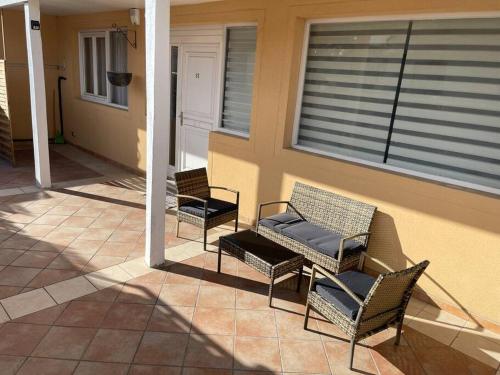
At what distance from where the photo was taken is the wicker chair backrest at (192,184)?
4793 mm

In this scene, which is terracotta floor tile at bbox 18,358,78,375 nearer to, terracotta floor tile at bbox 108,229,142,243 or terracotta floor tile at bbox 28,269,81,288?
terracotta floor tile at bbox 28,269,81,288

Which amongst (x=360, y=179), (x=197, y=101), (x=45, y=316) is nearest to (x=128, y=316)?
(x=45, y=316)

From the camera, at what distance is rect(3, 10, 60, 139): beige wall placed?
341 inches

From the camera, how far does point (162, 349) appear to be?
293 centimetres

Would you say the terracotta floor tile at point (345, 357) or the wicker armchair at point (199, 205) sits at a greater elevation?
the wicker armchair at point (199, 205)

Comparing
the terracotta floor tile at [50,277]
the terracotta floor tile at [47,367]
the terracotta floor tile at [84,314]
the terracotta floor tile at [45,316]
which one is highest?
the terracotta floor tile at [50,277]

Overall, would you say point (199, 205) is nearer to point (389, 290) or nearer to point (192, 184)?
point (192, 184)

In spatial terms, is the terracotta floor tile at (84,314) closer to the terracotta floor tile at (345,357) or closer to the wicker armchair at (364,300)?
the wicker armchair at (364,300)

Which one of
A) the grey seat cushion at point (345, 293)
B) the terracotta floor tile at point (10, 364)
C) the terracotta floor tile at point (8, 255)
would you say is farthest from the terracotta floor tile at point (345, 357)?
the terracotta floor tile at point (8, 255)

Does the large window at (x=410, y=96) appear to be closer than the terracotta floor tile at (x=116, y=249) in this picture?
Yes

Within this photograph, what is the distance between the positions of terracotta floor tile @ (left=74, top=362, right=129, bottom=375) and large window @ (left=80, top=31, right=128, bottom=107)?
6315mm

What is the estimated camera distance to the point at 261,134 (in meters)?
5.15

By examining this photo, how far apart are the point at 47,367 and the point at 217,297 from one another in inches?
58.3

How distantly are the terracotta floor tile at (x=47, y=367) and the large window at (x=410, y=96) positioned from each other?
343 cm
